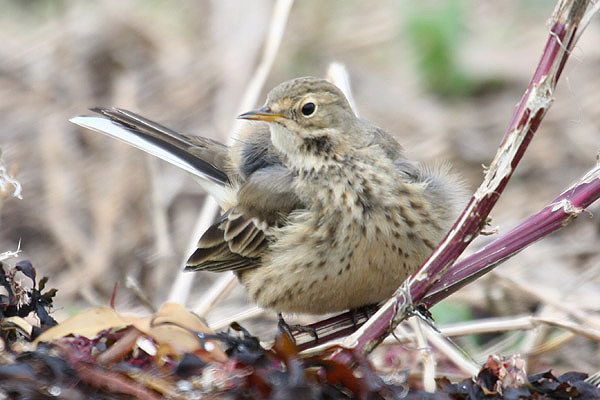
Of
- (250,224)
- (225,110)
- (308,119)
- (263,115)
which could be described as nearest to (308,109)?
(308,119)

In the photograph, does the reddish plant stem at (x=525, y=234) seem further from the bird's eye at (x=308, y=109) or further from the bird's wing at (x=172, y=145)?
the bird's wing at (x=172, y=145)

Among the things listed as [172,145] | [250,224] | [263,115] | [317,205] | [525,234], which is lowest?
[525,234]

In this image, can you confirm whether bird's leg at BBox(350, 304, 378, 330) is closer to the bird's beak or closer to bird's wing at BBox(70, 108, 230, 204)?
the bird's beak

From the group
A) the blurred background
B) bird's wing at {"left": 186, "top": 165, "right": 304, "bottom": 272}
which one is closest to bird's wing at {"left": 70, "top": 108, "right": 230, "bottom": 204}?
bird's wing at {"left": 186, "top": 165, "right": 304, "bottom": 272}

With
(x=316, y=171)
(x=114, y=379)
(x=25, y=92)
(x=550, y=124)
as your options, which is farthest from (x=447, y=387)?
(x=25, y=92)

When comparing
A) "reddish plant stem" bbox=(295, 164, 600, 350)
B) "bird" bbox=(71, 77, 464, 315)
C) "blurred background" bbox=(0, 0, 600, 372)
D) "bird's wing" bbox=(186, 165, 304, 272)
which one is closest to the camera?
"reddish plant stem" bbox=(295, 164, 600, 350)

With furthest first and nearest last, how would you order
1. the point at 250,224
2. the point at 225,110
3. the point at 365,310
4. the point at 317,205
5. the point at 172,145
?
the point at 225,110 → the point at 172,145 → the point at 250,224 → the point at 365,310 → the point at 317,205

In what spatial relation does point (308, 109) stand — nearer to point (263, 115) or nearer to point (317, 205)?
point (263, 115)
